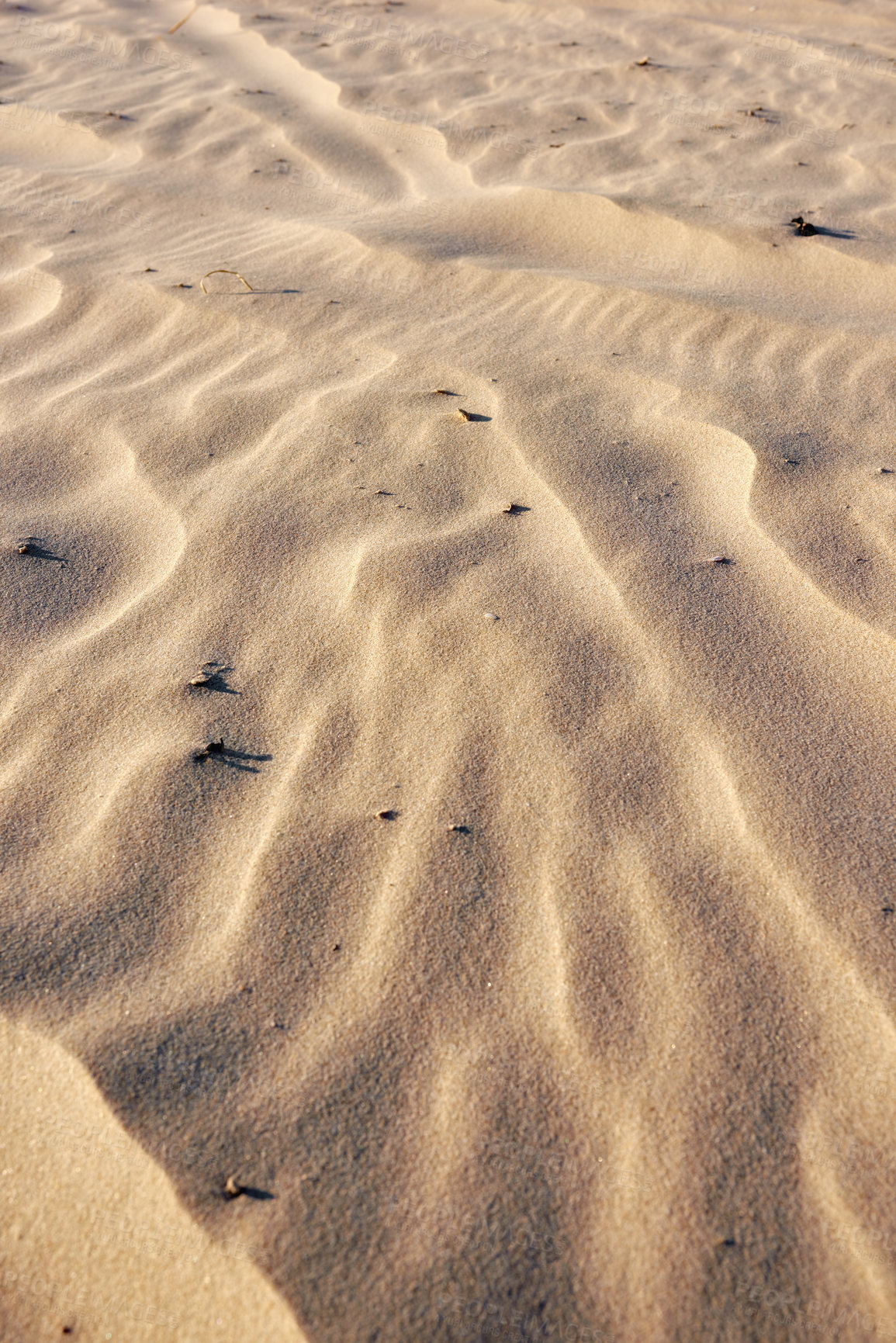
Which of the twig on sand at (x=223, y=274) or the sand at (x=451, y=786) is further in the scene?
the twig on sand at (x=223, y=274)

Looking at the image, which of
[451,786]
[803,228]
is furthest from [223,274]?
[451,786]

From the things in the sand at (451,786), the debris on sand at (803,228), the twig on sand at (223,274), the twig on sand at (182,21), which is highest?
the twig on sand at (182,21)

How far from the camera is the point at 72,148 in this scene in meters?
3.87

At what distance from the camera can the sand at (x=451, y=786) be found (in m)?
0.91

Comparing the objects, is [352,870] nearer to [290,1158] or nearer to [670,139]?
[290,1158]

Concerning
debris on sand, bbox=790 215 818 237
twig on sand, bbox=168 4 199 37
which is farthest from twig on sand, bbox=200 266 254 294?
twig on sand, bbox=168 4 199 37

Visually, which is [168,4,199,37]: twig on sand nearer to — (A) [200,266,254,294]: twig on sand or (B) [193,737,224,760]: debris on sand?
(A) [200,266,254,294]: twig on sand

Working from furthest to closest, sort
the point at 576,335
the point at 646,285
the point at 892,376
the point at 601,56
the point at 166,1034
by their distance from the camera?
the point at 601,56 < the point at 646,285 < the point at 576,335 < the point at 892,376 < the point at 166,1034

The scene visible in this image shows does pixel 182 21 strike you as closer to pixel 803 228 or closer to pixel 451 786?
pixel 803 228

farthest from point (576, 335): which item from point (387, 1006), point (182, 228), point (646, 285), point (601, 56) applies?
point (601, 56)

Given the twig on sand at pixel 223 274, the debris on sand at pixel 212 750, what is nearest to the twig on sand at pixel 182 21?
the twig on sand at pixel 223 274

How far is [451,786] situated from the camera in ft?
4.31

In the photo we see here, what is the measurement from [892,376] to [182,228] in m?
2.26

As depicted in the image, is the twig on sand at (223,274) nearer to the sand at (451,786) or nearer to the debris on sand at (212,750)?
the sand at (451,786)
